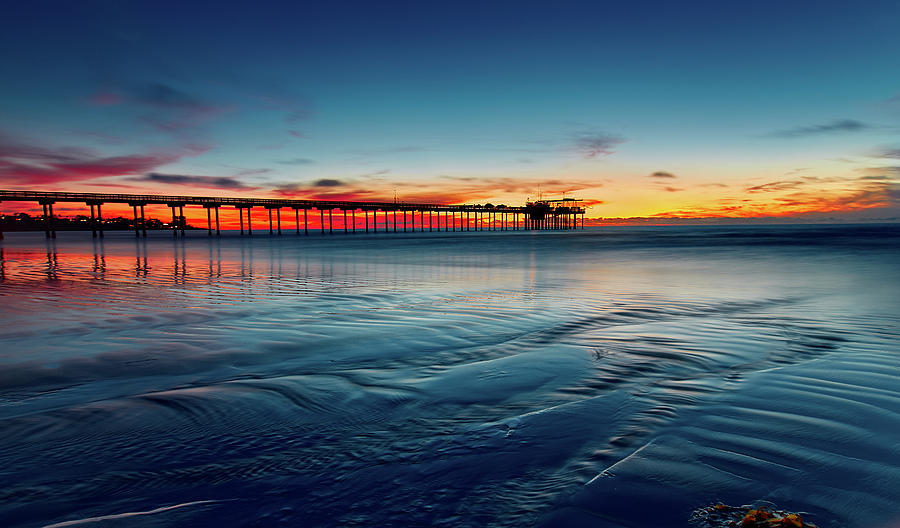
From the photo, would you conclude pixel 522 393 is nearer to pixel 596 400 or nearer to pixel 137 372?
pixel 596 400

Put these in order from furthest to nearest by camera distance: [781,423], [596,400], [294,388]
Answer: [294,388]
[596,400]
[781,423]

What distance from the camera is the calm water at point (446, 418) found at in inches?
101

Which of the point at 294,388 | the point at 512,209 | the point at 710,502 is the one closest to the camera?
the point at 710,502

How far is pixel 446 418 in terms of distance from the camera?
147 inches

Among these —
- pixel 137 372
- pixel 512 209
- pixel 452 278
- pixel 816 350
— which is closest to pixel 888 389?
pixel 816 350

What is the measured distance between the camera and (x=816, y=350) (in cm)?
588

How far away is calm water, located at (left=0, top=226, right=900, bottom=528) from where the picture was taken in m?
2.56

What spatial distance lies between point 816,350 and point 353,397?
18.7 ft

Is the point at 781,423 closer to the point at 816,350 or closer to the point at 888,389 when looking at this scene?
the point at 888,389

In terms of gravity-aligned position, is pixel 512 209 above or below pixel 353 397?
above

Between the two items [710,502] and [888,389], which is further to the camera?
[888,389]

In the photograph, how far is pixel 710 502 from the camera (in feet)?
8.22

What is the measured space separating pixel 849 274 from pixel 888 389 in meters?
15.8

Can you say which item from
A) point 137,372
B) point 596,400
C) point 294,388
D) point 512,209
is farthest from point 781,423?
point 512,209
